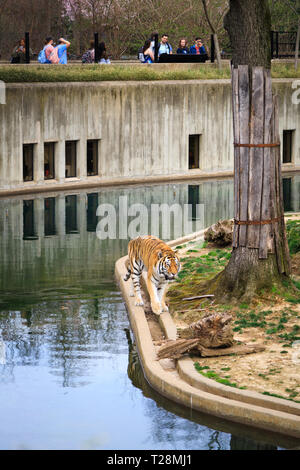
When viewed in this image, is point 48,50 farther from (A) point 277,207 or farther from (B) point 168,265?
(B) point 168,265

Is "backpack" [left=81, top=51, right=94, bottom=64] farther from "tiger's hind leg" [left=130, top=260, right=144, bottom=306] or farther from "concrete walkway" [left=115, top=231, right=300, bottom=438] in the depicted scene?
"concrete walkway" [left=115, top=231, right=300, bottom=438]

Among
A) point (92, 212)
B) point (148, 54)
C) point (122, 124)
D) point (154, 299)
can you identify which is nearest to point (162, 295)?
point (154, 299)

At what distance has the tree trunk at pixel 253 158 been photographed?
1318 centimetres

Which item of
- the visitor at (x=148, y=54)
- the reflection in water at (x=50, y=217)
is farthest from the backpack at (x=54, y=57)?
the reflection in water at (x=50, y=217)

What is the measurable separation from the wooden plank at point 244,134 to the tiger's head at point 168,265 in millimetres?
1117

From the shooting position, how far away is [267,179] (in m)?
13.2

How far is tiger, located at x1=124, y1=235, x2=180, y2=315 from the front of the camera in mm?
12797

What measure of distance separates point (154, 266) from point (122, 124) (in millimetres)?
17557

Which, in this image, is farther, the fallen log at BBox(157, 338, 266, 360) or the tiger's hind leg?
the tiger's hind leg

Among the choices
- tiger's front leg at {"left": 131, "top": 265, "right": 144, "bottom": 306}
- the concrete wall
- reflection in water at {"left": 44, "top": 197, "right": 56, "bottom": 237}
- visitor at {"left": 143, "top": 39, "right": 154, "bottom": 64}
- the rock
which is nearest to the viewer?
tiger's front leg at {"left": 131, "top": 265, "right": 144, "bottom": 306}

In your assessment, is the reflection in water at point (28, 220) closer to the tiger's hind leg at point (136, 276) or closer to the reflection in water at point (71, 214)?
the reflection in water at point (71, 214)

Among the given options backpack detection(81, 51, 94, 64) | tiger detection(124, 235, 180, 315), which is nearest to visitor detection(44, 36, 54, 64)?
backpack detection(81, 51, 94, 64)

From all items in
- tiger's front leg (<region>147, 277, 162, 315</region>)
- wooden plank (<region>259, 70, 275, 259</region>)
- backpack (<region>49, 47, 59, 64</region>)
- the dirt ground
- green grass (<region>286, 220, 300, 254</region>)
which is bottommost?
the dirt ground

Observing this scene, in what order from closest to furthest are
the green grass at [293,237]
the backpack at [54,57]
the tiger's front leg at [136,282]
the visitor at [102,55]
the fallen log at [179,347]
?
the fallen log at [179,347], the tiger's front leg at [136,282], the green grass at [293,237], the backpack at [54,57], the visitor at [102,55]
